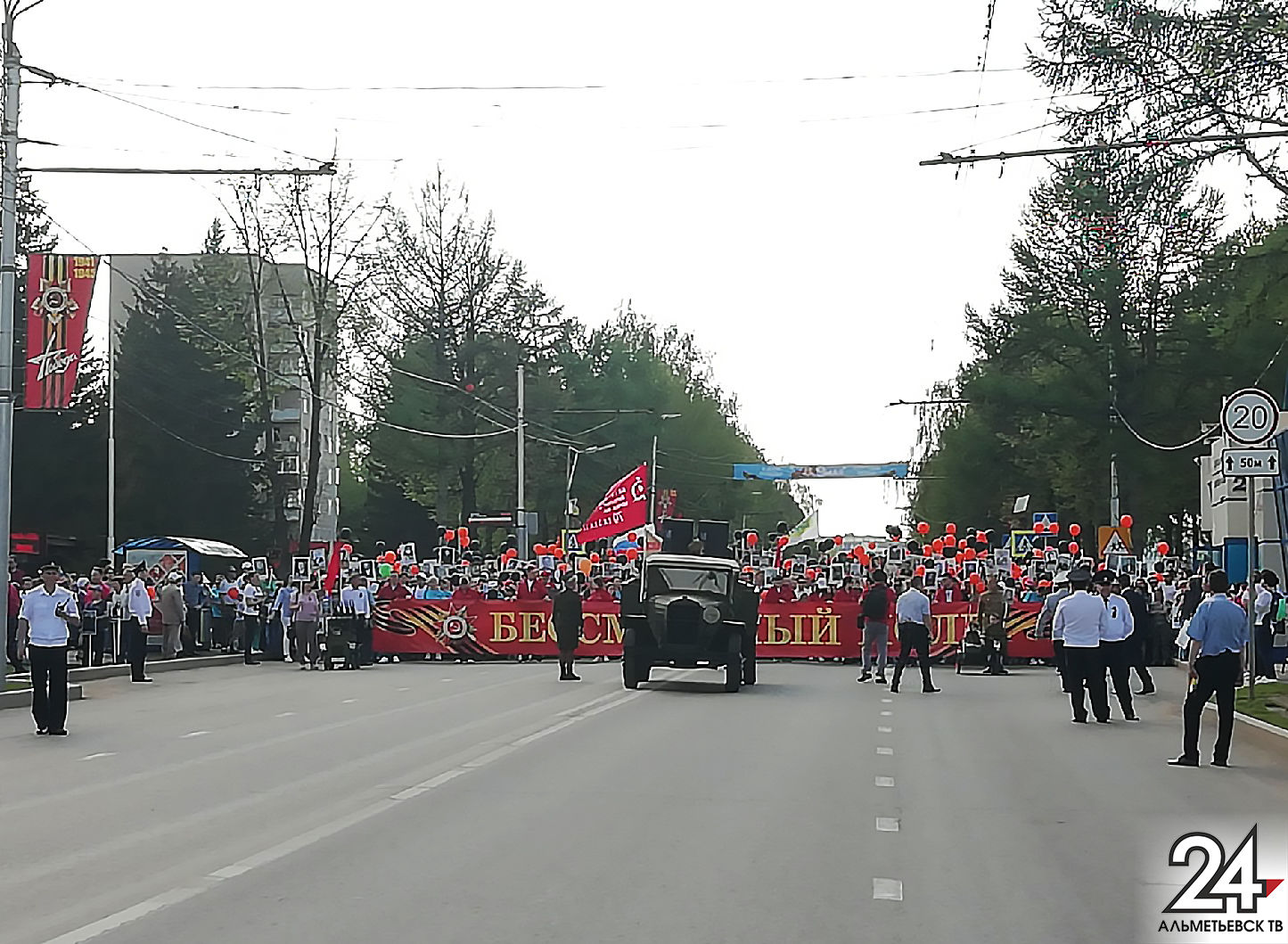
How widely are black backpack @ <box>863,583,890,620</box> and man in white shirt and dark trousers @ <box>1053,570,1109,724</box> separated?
696 centimetres

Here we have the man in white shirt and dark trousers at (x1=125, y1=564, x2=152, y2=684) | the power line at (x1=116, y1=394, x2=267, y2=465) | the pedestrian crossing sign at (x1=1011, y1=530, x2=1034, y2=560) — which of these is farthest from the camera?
the power line at (x1=116, y1=394, x2=267, y2=465)

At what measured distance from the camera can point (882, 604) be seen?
2883 centimetres

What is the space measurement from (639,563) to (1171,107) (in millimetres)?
10483

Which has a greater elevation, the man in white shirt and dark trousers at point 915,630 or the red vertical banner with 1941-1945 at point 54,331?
the red vertical banner with 1941-1945 at point 54,331

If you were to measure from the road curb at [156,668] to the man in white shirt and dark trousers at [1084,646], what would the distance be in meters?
14.6

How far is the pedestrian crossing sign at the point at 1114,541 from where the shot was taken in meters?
39.3

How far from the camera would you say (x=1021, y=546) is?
48188mm

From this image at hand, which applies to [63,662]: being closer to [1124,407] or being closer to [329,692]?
[329,692]

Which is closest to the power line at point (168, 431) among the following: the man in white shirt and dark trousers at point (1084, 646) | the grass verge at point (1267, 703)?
the grass verge at point (1267, 703)

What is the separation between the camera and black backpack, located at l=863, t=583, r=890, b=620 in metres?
28.5

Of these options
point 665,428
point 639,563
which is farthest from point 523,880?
point 665,428

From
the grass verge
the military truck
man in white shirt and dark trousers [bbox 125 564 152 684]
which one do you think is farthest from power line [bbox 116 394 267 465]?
the grass verge

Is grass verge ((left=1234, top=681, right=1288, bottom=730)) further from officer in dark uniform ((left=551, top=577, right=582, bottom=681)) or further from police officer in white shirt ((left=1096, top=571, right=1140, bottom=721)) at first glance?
officer in dark uniform ((left=551, top=577, right=582, bottom=681))

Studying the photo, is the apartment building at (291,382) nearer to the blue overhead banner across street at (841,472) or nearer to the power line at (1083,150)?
the blue overhead banner across street at (841,472)
